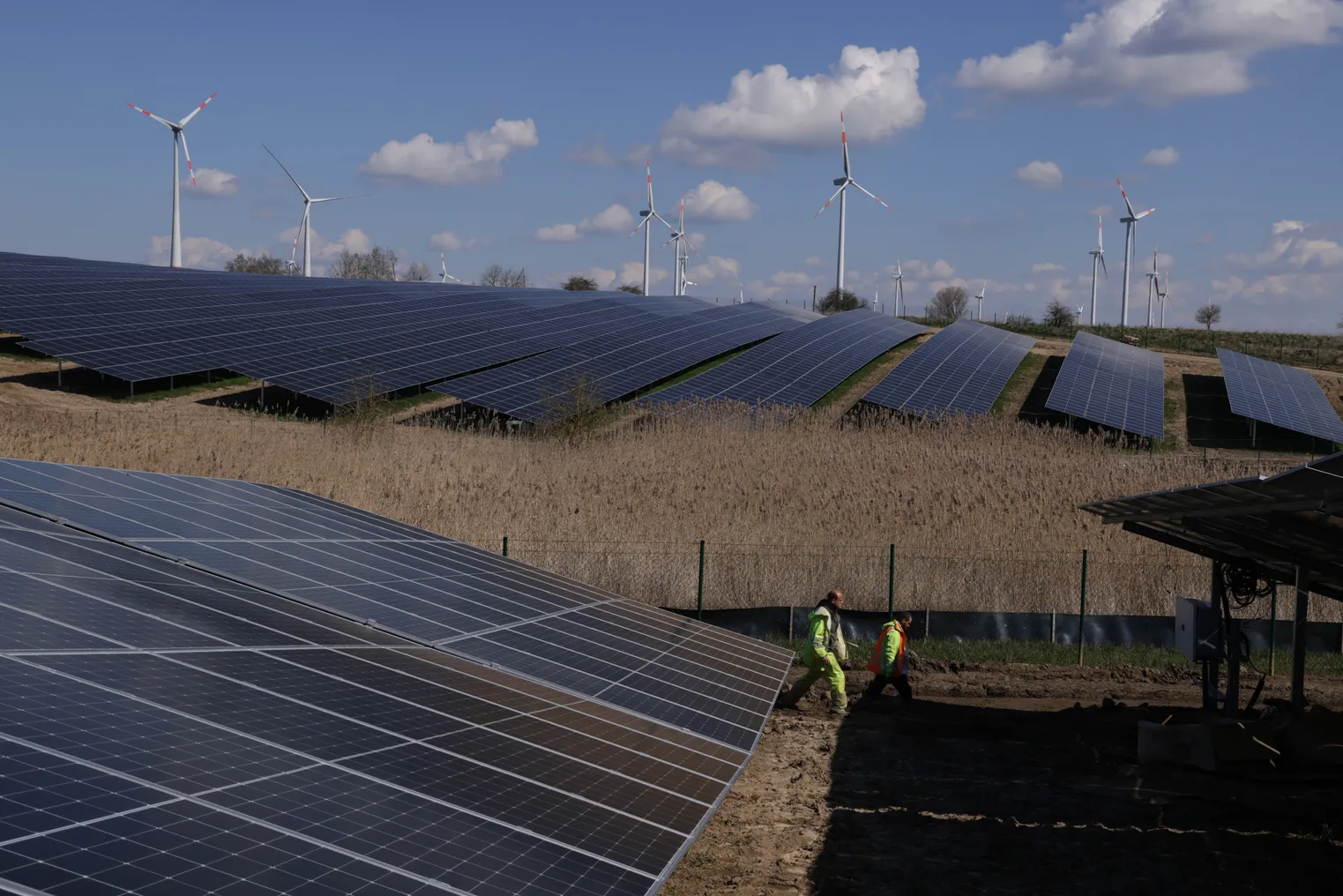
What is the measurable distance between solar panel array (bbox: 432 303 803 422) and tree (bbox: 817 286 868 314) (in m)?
37.7

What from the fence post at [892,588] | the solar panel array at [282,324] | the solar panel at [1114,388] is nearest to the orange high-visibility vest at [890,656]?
the fence post at [892,588]

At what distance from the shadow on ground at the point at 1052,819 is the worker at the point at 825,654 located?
2.15ft

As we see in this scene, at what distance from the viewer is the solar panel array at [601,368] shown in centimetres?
4122

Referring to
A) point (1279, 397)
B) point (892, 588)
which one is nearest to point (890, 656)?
point (892, 588)

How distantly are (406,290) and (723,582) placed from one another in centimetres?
4916

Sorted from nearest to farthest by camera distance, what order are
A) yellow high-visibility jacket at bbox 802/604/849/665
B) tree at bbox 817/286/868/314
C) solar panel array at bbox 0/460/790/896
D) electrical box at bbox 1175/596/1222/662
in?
solar panel array at bbox 0/460/790/896 → electrical box at bbox 1175/596/1222/662 → yellow high-visibility jacket at bbox 802/604/849/665 → tree at bbox 817/286/868/314

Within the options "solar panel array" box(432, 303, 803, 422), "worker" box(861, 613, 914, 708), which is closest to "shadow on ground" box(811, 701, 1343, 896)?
"worker" box(861, 613, 914, 708)

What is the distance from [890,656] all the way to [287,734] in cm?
1416

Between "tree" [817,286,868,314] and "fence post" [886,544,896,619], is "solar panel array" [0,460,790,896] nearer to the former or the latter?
"fence post" [886,544,896,619]

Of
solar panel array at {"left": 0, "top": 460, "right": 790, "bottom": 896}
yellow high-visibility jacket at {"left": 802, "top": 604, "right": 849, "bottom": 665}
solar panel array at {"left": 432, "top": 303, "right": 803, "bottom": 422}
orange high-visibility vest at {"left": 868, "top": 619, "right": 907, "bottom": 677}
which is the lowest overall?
orange high-visibility vest at {"left": 868, "top": 619, "right": 907, "bottom": 677}

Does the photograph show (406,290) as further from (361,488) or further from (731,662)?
(731,662)

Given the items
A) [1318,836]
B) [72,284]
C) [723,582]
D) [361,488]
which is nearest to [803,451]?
[723,582]

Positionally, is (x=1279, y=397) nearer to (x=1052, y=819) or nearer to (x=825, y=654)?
(x=825, y=654)

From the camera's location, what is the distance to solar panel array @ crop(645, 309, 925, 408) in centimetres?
4650
